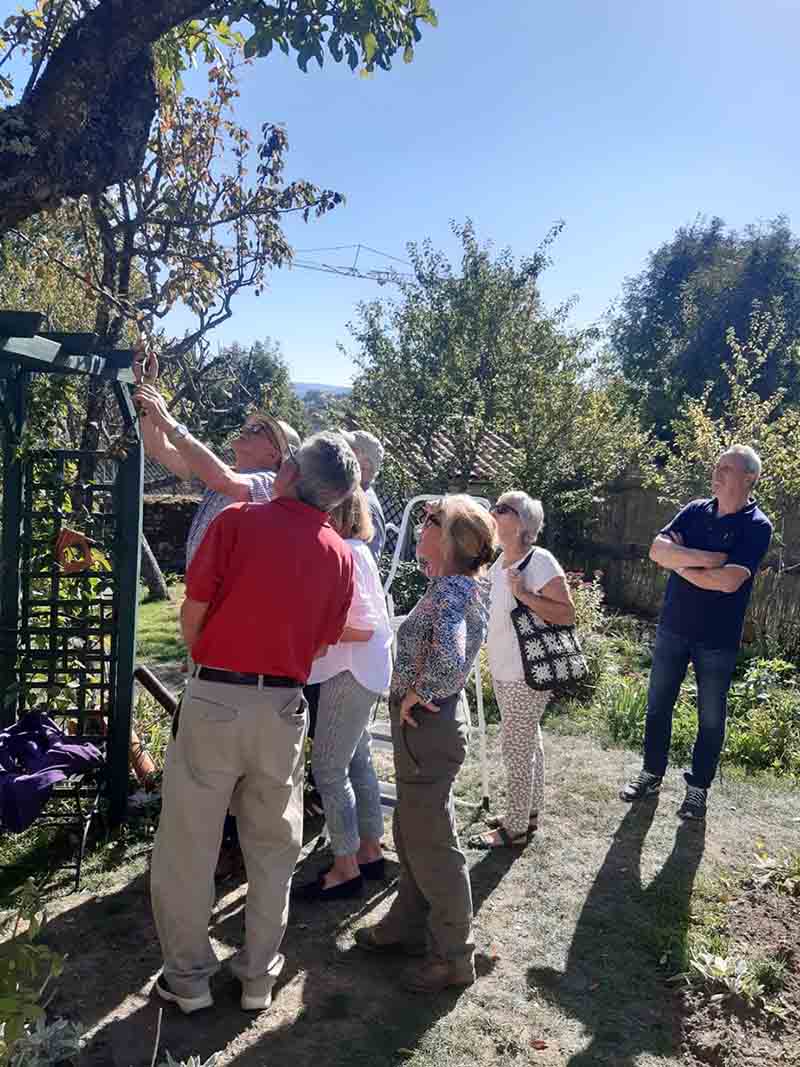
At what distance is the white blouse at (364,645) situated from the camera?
10.3ft

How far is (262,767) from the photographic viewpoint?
2.46m

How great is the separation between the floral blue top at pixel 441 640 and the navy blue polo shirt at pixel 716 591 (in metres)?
1.82

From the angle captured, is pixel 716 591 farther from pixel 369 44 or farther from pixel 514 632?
pixel 369 44

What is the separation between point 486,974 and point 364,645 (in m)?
1.24

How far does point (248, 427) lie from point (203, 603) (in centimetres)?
115

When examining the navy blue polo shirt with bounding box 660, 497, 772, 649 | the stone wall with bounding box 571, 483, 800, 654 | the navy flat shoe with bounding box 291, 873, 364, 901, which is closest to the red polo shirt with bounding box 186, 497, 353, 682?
the navy flat shoe with bounding box 291, 873, 364, 901

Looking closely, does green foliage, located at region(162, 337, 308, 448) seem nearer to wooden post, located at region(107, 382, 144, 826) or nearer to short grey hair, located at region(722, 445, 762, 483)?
wooden post, located at region(107, 382, 144, 826)

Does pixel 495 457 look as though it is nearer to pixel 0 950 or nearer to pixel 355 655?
pixel 355 655

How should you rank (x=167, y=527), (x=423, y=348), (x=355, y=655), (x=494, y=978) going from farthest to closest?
1. (x=167, y=527)
2. (x=423, y=348)
3. (x=355, y=655)
4. (x=494, y=978)

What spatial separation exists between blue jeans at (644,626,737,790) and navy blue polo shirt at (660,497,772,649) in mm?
69

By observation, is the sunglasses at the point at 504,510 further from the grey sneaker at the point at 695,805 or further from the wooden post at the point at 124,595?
the grey sneaker at the point at 695,805

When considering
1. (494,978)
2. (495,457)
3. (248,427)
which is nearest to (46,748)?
(248,427)

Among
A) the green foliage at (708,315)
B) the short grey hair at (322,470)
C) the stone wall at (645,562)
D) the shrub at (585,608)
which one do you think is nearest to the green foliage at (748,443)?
the stone wall at (645,562)

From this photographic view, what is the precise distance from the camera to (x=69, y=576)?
142 inches
